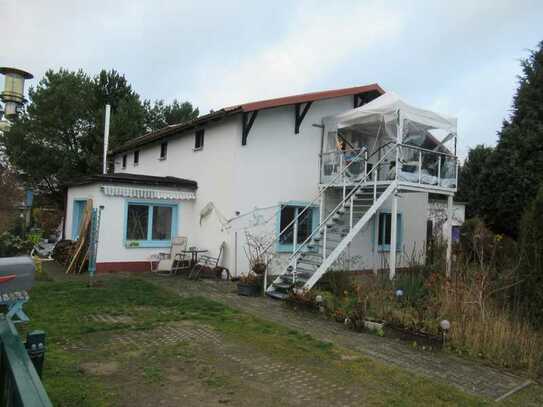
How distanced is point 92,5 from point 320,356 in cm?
871

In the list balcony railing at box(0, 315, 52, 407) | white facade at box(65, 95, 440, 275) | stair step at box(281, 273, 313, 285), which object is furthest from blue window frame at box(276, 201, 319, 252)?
balcony railing at box(0, 315, 52, 407)

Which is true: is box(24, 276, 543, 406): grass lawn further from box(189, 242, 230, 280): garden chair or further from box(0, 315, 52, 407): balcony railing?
box(189, 242, 230, 280): garden chair

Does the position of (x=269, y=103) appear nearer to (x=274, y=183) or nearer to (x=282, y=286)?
(x=274, y=183)

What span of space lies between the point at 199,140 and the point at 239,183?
275 centimetres

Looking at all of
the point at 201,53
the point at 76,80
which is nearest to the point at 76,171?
the point at 76,80

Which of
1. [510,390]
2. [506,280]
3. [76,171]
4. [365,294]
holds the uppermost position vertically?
[76,171]

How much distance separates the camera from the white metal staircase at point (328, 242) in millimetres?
9914

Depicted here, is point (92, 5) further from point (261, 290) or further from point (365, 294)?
point (365, 294)

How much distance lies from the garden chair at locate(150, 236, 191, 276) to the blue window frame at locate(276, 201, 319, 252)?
2.95 m

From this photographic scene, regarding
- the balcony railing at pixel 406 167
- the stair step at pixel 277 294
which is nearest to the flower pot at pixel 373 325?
the stair step at pixel 277 294

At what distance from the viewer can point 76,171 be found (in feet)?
92.5

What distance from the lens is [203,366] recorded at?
508 cm

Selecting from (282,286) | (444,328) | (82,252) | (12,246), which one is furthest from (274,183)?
(12,246)

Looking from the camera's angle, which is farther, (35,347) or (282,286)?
(282,286)
